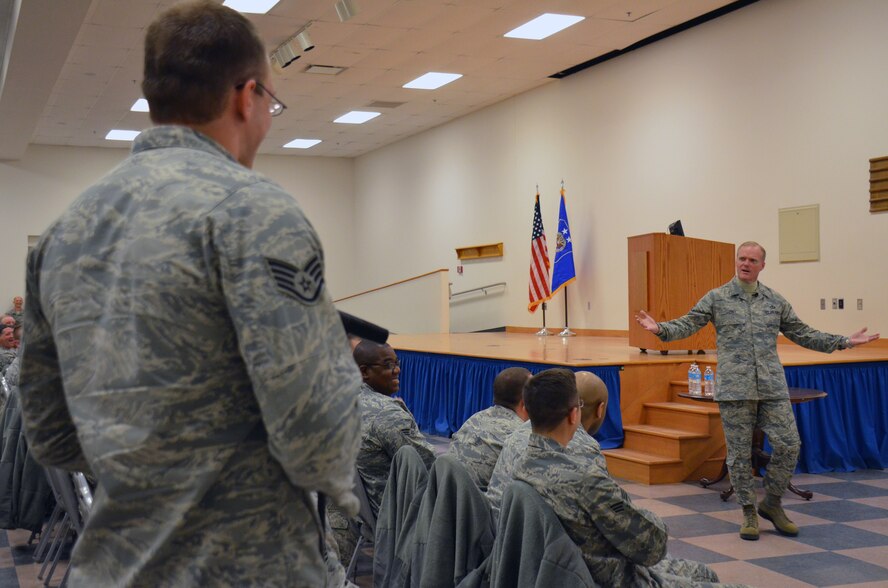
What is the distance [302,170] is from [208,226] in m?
18.4

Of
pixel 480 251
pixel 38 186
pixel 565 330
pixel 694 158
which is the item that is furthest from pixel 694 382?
pixel 38 186

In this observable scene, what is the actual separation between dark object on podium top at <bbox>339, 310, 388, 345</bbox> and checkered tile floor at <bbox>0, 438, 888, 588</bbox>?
10.7ft

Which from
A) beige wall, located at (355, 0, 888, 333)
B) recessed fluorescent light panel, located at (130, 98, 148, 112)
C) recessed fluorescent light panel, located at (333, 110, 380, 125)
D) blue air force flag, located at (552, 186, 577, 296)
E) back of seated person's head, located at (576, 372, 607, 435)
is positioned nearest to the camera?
back of seated person's head, located at (576, 372, 607, 435)

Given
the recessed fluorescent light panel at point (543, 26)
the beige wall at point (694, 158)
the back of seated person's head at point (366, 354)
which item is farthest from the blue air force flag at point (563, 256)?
the back of seated person's head at point (366, 354)

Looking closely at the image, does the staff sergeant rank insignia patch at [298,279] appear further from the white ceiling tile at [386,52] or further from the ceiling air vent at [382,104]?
the ceiling air vent at [382,104]

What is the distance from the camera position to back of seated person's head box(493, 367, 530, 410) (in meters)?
→ 3.80

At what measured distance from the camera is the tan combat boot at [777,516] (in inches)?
202

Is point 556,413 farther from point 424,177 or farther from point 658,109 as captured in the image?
point 424,177

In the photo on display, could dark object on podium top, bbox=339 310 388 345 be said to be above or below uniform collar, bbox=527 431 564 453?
above

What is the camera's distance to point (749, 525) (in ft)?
16.8

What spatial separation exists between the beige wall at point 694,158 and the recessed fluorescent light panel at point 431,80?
60.8 inches

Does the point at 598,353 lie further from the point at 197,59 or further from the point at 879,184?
the point at 197,59

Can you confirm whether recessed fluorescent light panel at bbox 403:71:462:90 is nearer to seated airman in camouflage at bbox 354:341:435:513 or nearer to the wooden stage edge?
the wooden stage edge

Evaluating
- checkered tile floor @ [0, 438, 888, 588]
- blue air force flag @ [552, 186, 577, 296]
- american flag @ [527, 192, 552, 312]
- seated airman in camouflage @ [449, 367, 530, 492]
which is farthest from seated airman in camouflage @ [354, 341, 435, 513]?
american flag @ [527, 192, 552, 312]
